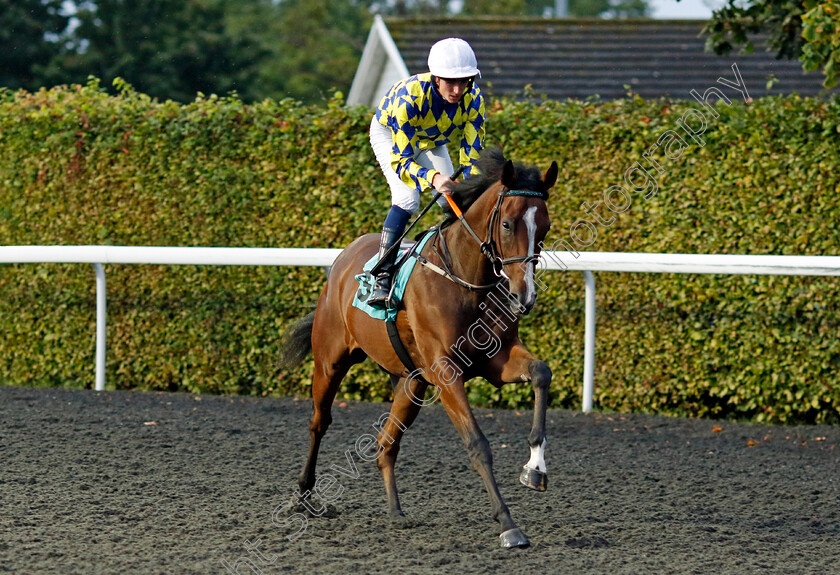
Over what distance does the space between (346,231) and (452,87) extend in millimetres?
3297

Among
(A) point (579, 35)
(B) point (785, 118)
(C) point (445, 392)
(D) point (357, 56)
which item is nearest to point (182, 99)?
(A) point (579, 35)

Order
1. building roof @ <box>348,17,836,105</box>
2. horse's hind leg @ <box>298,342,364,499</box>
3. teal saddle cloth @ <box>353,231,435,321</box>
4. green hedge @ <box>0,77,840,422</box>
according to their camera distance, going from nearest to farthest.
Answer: teal saddle cloth @ <box>353,231,435,321</box> < horse's hind leg @ <box>298,342,364,499</box> < green hedge @ <box>0,77,840,422</box> < building roof @ <box>348,17,836,105</box>

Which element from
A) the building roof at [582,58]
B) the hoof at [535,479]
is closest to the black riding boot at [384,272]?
the hoof at [535,479]

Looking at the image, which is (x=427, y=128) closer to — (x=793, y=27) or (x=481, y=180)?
(x=481, y=180)

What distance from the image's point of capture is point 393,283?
4.42m

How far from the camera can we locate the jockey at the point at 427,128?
416 centimetres

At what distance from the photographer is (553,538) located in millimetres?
4094

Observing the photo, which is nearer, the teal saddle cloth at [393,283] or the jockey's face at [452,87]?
the jockey's face at [452,87]

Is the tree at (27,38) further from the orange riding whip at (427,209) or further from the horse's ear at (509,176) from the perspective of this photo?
the horse's ear at (509,176)

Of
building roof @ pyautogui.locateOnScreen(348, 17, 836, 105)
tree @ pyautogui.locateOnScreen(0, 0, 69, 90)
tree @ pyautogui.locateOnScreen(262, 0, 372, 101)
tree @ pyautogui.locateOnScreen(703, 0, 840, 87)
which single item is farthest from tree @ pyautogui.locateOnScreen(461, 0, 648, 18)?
tree @ pyautogui.locateOnScreen(703, 0, 840, 87)

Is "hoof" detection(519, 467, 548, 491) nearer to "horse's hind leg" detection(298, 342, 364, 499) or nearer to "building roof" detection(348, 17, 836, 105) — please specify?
"horse's hind leg" detection(298, 342, 364, 499)

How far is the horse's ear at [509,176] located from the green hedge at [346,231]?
128 inches

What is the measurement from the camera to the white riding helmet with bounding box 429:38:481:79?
4.11m

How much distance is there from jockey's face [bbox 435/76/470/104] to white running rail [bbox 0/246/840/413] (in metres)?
2.46
